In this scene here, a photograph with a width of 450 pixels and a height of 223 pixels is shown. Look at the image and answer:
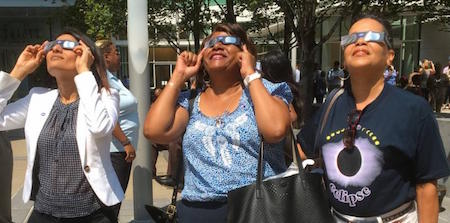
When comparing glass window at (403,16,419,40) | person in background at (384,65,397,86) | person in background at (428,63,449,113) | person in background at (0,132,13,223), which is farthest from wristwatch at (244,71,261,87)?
glass window at (403,16,419,40)

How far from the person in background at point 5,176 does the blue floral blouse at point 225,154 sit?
1.66m

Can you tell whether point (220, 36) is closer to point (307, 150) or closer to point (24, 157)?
point (307, 150)

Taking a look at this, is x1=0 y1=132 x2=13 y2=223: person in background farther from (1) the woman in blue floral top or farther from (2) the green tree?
(2) the green tree

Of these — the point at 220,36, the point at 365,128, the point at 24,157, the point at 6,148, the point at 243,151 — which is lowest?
the point at 24,157

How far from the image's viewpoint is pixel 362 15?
7.00 ft

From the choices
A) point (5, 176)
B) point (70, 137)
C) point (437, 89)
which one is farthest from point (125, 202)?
point (437, 89)

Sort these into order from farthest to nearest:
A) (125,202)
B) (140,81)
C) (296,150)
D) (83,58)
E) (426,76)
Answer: (426,76)
(125,202)
(140,81)
(83,58)
(296,150)

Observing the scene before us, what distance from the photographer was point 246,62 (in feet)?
7.07

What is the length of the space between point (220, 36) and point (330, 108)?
65cm

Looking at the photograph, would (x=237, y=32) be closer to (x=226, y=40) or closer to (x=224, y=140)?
(x=226, y=40)

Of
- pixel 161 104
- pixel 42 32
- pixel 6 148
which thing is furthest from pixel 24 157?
pixel 42 32

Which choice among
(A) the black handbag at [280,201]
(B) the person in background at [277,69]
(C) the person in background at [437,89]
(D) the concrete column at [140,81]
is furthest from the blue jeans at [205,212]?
(C) the person in background at [437,89]

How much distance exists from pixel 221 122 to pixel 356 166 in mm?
647

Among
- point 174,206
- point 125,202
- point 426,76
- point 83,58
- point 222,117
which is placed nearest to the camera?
point 222,117
